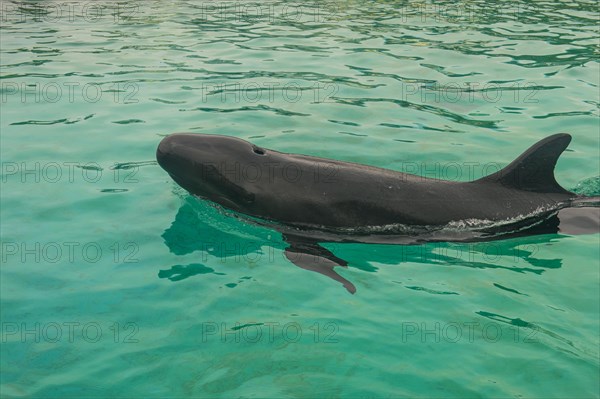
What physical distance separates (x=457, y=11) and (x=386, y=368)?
16773mm

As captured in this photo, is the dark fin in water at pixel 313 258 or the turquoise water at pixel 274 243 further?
the dark fin in water at pixel 313 258

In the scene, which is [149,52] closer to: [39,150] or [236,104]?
[236,104]

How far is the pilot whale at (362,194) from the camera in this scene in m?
8.14

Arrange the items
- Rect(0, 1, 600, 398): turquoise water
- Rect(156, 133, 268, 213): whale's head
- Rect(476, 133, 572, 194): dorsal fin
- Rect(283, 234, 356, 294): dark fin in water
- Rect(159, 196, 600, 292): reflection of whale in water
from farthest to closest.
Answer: Rect(156, 133, 268, 213): whale's head
Rect(476, 133, 572, 194): dorsal fin
Rect(159, 196, 600, 292): reflection of whale in water
Rect(283, 234, 356, 294): dark fin in water
Rect(0, 1, 600, 398): turquoise water

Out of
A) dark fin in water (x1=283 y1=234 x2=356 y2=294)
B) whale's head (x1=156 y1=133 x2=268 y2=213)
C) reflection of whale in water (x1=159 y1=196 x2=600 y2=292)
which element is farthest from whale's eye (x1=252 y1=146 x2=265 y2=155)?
dark fin in water (x1=283 y1=234 x2=356 y2=294)

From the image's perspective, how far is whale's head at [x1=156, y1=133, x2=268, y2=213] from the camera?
8500 mm

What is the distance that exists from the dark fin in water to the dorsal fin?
75.8 inches

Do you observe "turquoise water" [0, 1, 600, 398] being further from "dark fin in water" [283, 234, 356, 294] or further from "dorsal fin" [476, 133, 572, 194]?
"dorsal fin" [476, 133, 572, 194]

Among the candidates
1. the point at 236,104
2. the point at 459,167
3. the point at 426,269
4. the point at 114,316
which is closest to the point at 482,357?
the point at 426,269

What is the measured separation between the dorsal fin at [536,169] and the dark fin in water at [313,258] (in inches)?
75.8

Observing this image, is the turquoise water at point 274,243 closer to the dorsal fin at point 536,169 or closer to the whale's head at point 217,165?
the whale's head at point 217,165

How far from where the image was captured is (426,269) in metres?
7.61

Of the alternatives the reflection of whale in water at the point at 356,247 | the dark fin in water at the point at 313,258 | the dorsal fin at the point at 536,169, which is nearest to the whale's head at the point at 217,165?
the reflection of whale in water at the point at 356,247

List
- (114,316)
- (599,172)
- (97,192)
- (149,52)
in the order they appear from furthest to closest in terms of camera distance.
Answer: (149,52) → (599,172) → (97,192) → (114,316)
